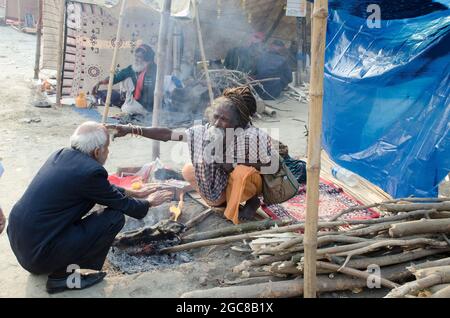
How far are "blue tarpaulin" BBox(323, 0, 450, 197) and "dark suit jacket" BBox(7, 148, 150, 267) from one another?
2.97 metres

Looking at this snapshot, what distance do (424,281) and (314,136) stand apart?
1060 mm

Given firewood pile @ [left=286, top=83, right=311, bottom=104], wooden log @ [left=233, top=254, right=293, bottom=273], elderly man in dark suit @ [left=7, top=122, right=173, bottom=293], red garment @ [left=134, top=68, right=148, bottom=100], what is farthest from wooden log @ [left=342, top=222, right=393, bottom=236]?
firewood pile @ [left=286, top=83, right=311, bottom=104]

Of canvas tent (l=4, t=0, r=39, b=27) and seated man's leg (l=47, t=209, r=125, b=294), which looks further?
canvas tent (l=4, t=0, r=39, b=27)

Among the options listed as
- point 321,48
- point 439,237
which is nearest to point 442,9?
point 439,237

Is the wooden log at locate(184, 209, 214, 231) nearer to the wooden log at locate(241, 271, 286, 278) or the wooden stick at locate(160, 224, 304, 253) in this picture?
the wooden stick at locate(160, 224, 304, 253)

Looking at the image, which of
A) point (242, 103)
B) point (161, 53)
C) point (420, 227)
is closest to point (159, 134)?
point (242, 103)

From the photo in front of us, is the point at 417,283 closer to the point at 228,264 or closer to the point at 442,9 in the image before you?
the point at 228,264

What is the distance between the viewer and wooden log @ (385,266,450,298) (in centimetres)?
240

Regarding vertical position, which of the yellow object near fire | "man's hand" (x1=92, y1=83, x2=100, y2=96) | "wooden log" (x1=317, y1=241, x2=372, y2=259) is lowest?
"wooden log" (x1=317, y1=241, x2=372, y2=259)

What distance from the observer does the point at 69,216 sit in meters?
2.90

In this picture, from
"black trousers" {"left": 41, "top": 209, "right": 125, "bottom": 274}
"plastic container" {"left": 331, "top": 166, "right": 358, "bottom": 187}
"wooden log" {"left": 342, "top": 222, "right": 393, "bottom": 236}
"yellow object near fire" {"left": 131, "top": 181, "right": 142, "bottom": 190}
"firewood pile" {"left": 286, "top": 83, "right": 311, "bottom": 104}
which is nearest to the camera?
"black trousers" {"left": 41, "top": 209, "right": 125, "bottom": 274}

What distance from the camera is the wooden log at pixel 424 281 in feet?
7.89

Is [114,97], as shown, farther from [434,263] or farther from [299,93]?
[434,263]
